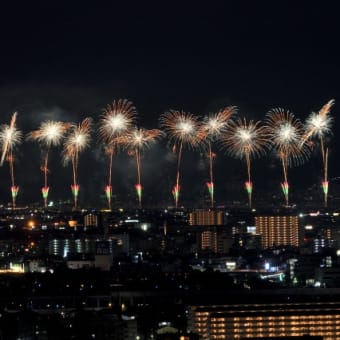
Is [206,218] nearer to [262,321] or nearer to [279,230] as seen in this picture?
[279,230]

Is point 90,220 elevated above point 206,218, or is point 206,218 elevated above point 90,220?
point 206,218

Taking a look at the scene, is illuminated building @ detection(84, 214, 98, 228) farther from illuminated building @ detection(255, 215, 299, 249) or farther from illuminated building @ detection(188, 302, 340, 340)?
illuminated building @ detection(188, 302, 340, 340)

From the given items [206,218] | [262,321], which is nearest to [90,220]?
[206,218]

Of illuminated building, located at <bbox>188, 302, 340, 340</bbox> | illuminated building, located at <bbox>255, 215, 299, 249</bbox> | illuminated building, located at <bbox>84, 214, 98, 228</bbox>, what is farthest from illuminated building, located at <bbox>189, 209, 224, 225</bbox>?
illuminated building, located at <bbox>188, 302, 340, 340</bbox>

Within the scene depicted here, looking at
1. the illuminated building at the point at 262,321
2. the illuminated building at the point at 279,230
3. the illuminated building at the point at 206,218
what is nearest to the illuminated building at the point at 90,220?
the illuminated building at the point at 206,218

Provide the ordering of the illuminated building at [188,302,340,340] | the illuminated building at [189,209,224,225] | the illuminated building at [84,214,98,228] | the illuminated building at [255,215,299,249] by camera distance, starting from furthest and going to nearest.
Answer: the illuminated building at [189,209,224,225]
the illuminated building at [84,214,98,228]
the illuminated building at [255,215,299,249]
the illuminated building at [188,302,340,340]

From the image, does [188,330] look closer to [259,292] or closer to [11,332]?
[11,332]

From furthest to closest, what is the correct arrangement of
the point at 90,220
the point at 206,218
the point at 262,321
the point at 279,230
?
the point at 206,218 < the point at 90,220 < the point at 279,230 < the point at 262,321
